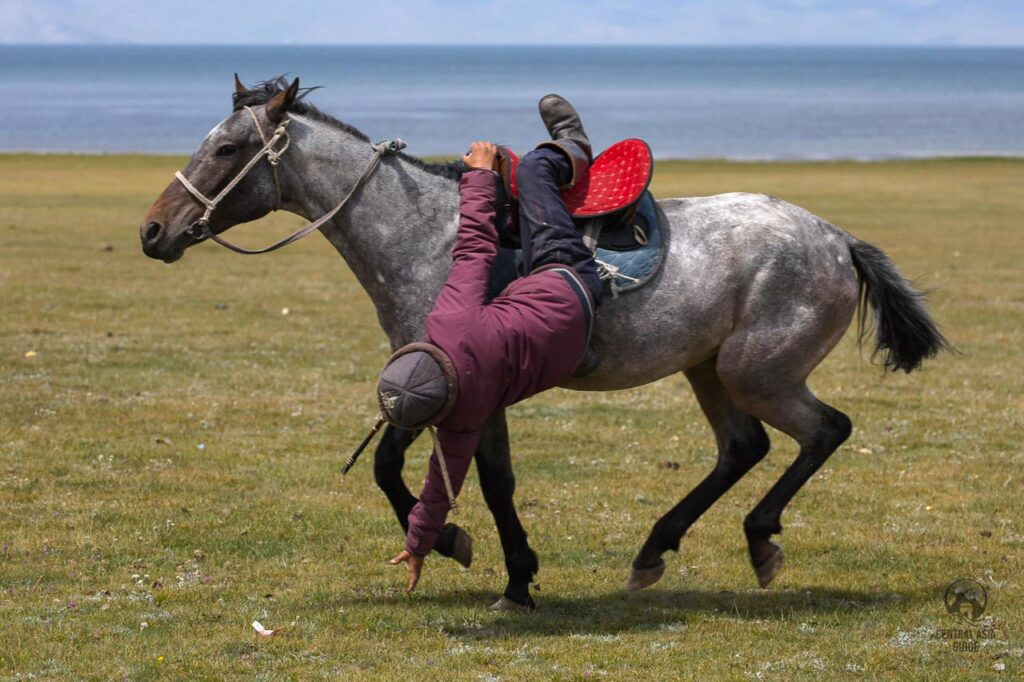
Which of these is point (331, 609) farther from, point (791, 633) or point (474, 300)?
point (791, 633)

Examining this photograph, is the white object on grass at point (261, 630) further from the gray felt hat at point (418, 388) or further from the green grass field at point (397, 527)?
the gray felt hat at point (418, 388)

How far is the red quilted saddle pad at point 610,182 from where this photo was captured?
276 inches

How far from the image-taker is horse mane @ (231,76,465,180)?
23.3 feet

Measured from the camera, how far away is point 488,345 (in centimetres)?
628

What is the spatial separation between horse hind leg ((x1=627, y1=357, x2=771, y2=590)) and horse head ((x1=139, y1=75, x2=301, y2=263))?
261 cm

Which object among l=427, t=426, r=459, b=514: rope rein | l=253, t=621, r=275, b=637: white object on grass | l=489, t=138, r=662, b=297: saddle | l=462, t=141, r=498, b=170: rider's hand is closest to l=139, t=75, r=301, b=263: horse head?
l=462, t=141, r=498, b=170: rider's hand

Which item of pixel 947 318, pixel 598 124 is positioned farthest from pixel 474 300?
pixel 598 124

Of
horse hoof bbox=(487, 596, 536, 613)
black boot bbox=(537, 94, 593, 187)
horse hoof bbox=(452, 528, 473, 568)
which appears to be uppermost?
black boot bbox=(537, 94, 593, 187)

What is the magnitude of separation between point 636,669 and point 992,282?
1646 cm

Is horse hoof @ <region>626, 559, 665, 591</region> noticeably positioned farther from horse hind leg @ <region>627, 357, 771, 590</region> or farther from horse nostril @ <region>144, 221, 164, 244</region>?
horse nostril @ <region>144, 221, 164, 244</region>

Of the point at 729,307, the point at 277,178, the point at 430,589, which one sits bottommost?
the point at 430,589

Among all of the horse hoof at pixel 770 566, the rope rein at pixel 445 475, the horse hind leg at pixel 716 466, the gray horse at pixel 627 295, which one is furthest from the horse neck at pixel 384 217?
the horse hoof at pixel 770 566

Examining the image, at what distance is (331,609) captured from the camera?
7.11m

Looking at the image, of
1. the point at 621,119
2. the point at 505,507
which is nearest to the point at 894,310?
the point at 505,507
